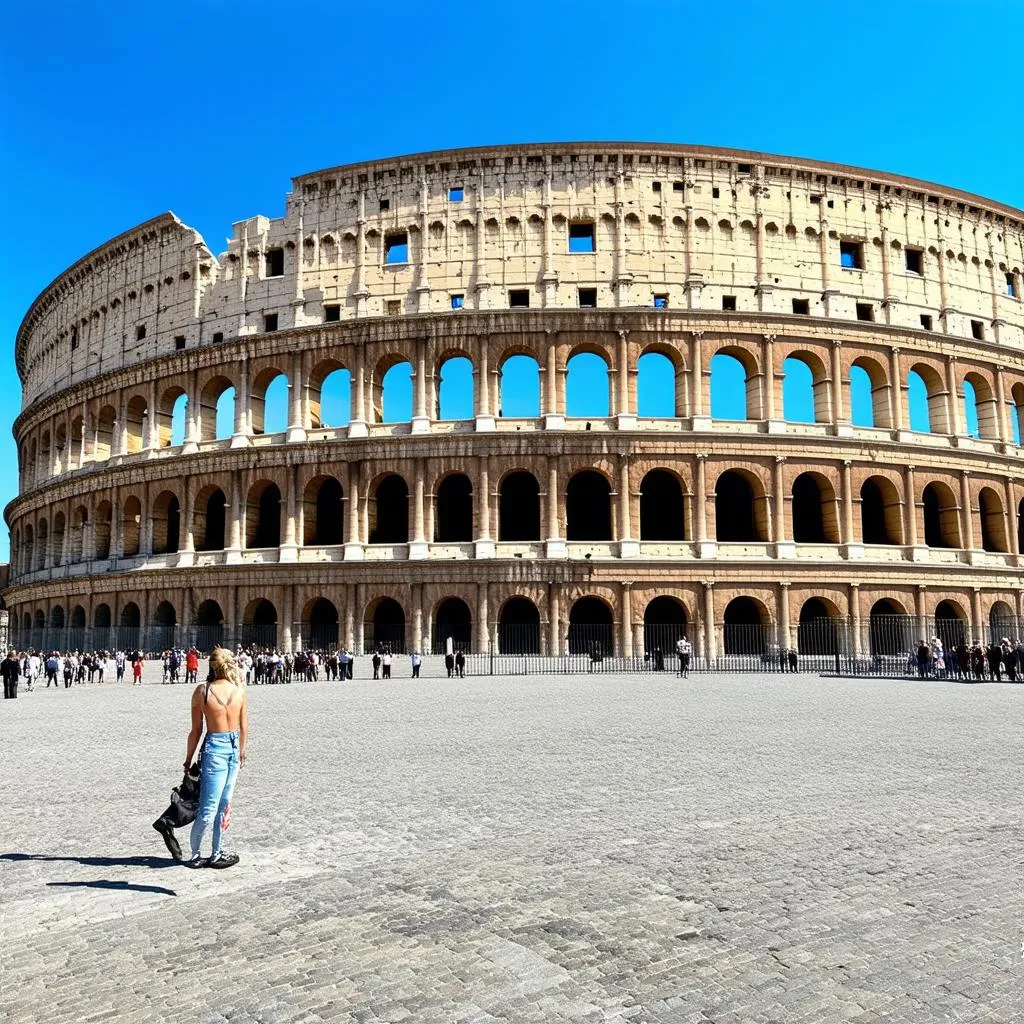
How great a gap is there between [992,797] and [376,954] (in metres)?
5.05

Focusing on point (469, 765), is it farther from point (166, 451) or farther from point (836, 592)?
point (166, 451)

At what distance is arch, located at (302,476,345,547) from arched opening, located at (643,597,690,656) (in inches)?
409

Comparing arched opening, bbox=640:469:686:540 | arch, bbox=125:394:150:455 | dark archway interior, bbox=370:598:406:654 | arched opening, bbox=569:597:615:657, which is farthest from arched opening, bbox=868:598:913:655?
arch, bbox=125:394:150:455

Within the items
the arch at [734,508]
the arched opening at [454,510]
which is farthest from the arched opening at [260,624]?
the arch at [734,508]

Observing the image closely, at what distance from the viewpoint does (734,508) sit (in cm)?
2872

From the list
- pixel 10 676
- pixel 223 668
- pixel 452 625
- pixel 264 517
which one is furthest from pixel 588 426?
pixel 223 668

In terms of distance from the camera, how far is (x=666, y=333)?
89.4ft

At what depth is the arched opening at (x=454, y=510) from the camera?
28.9 metres

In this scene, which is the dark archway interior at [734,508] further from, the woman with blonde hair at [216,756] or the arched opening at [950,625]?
the woman with blonde hair at [216,756]

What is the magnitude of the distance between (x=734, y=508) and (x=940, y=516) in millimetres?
7060

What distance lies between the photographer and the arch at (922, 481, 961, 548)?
28.5 metres

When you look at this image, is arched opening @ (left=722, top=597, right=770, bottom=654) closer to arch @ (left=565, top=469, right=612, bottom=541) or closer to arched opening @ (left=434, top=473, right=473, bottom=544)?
arch @ (left=565, top=469, right=612, bottom=541)

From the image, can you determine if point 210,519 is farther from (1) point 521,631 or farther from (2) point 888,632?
(2) point 888,632

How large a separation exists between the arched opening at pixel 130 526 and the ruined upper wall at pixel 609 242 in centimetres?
632
